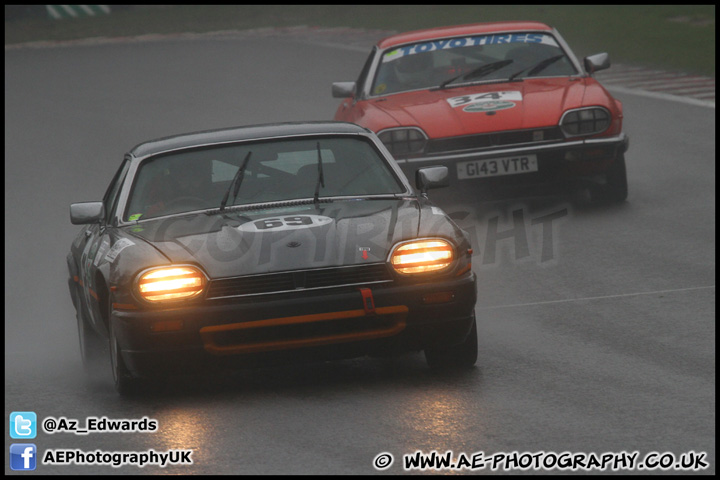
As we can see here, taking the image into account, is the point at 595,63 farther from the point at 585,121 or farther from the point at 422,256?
the point at 422,256

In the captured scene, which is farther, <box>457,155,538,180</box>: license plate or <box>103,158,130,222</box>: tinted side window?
<box>457,155,538,180</box>: license plate

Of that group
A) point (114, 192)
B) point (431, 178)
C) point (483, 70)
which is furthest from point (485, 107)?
point (114, 192)

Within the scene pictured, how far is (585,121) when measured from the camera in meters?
10.6

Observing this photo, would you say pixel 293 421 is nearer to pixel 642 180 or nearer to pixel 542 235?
pixel 542 235

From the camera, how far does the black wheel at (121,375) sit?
242 inches

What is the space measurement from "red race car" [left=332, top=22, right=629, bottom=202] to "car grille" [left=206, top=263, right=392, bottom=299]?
182 inches

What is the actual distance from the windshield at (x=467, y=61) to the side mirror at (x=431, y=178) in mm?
4196

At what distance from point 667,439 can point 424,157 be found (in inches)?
223

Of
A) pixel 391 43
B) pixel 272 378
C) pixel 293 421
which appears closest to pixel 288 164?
pixel 272 378

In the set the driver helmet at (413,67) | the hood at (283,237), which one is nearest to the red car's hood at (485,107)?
the driver helmet at (413,67)

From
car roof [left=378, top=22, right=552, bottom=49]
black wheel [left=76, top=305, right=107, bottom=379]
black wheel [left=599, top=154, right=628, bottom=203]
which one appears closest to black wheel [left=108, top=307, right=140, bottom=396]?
black wheel [left=76, top=305, right=107, bottom=379]

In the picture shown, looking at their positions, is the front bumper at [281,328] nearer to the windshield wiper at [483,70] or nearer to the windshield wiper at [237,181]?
→ the windshield wiper at [237,181]

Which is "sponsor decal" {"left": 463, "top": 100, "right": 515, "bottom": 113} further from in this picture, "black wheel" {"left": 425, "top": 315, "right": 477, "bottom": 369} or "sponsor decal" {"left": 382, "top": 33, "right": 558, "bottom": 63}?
"black wheel" {"left": 425, "top": 315, "right": 477, "bottom": 369}

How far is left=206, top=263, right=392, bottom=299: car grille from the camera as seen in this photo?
5.87 m
